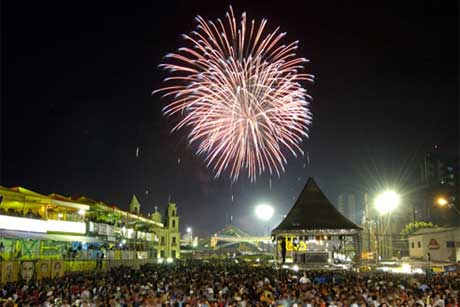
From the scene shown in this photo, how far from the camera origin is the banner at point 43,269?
95.5 feet

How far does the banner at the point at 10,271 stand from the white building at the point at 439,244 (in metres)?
37.8

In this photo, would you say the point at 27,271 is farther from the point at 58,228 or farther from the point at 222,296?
the point at 222,296

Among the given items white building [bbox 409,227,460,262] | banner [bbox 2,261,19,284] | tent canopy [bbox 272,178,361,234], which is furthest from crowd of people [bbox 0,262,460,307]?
white building [bbox 409,227,460,262]

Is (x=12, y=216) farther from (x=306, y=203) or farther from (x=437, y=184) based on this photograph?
(x=437, y=184)

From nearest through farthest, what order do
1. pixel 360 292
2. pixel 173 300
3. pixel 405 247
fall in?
pixel 173 300 < pixel 360 292 < pixel 405 247

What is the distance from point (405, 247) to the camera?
76.5m

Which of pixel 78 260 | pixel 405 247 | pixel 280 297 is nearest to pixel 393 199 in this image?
pixel 405 247

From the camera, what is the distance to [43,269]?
29.6m

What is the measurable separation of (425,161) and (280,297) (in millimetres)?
93447

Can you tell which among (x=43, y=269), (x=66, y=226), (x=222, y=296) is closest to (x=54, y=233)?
(x=66, y=226)

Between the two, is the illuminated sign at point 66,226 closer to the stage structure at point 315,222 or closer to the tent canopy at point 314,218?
the stage structure at point 315,222

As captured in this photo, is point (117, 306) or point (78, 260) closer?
point (117, 306)

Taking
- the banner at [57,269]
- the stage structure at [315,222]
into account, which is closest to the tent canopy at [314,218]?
the stage structure at [315,222]

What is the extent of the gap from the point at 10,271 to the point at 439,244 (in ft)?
135
